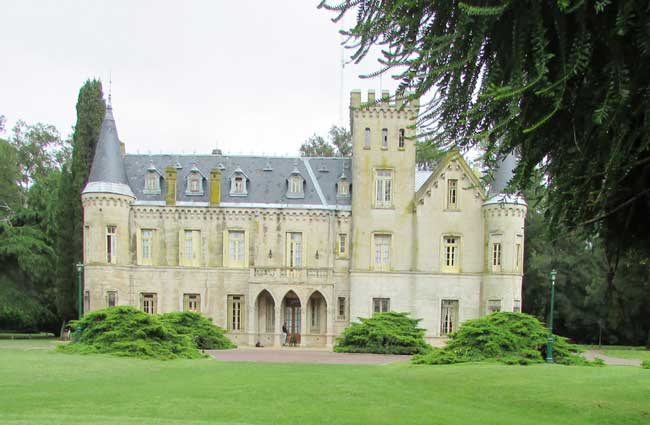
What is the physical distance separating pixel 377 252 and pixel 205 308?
32.1 ft

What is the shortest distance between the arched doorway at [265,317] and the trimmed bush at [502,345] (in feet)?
50.0

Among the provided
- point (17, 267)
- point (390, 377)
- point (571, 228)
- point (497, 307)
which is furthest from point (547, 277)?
point (571, 228)

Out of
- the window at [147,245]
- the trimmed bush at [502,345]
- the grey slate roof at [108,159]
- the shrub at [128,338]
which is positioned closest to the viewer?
the trimmed bush at [502,345]

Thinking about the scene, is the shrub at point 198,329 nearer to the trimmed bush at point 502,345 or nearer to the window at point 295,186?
the window at point 295,186

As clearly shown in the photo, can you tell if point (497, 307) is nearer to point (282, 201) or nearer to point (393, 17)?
point (282, 201)

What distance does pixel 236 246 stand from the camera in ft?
115

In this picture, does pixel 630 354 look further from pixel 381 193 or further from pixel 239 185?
pixel 239 185

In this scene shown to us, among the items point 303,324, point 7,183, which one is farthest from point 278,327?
point 7,183

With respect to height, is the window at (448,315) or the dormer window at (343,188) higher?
the dormer window at (343,188)

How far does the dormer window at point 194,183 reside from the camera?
3544cm

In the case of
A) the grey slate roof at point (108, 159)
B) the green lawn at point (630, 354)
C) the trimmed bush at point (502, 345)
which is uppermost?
the grey slate roof at point (108, 159)

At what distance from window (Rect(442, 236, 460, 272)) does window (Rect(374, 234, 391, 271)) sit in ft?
10.0

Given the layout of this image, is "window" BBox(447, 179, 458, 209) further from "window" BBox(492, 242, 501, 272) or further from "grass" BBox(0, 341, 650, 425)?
"grass" BBox(0, 341, 650, 425)

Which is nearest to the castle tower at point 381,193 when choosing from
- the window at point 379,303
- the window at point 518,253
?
the window at point 379,303
